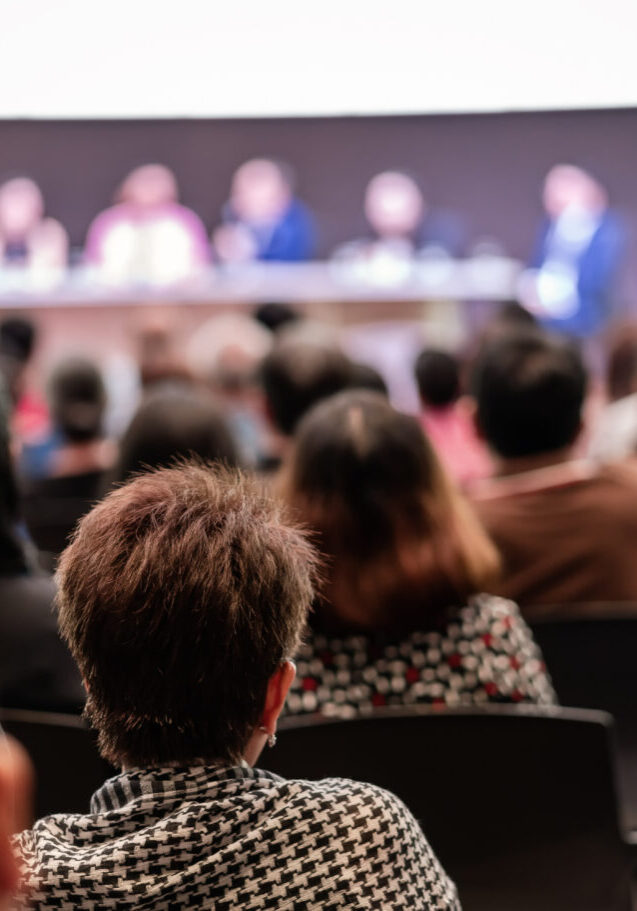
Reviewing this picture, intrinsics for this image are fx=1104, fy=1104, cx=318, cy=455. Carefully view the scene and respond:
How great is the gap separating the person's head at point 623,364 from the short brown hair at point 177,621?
2793 millimetres

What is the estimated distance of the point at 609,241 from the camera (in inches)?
320

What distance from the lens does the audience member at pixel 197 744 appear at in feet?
2.77

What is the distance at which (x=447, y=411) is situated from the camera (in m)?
3.47

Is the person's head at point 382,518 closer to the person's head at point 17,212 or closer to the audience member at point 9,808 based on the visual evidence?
the audience member at point 9,808

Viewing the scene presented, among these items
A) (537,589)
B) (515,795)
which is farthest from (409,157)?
(515,795)

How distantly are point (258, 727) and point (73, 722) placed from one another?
40cm

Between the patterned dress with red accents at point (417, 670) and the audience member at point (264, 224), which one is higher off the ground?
the audience member at point (264, 224)

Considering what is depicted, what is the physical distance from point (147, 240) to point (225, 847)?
6724mm

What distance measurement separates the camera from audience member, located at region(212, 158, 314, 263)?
7.68m

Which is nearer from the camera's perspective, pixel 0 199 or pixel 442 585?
pixel 442 585

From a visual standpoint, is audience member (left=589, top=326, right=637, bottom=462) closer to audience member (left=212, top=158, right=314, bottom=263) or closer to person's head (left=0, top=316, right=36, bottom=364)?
person's head (left=0, top=316, right=36, bottom=364)

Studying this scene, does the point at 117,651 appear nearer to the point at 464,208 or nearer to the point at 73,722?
the point at 73,722

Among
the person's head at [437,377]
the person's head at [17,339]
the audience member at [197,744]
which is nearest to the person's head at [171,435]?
the audience member at [197,744]

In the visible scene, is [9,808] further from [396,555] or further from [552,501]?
[552,501]
